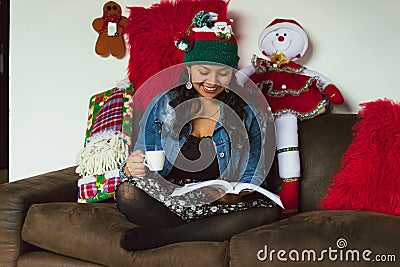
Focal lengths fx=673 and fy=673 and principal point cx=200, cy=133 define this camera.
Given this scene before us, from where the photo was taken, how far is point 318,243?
2.03 m

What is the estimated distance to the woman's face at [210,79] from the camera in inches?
101

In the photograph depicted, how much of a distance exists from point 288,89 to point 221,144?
1.51 ft

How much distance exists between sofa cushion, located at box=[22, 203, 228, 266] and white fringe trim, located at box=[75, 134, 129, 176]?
9.8 inches

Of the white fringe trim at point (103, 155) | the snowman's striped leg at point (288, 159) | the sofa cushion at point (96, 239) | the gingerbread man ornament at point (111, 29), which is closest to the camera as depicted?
the sofa cushion at point (96, 239)

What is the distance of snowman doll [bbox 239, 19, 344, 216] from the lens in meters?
2.75

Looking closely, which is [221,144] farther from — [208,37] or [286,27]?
[286,27]

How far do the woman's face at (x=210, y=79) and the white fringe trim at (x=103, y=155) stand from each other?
0.47m

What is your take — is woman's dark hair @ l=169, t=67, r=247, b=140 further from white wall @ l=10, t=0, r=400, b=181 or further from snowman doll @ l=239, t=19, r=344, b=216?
white wall @ l=10, t=0, r=400, b=181

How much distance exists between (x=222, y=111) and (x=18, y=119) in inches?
50.3

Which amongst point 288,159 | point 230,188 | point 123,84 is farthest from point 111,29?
point 230,188

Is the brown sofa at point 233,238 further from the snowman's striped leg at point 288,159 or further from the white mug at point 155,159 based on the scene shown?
the white mug at point 155,159

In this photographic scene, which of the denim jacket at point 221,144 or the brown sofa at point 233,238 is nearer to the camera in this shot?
the brown sofa at point 233,238

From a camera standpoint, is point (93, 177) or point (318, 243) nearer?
point (318, 243)

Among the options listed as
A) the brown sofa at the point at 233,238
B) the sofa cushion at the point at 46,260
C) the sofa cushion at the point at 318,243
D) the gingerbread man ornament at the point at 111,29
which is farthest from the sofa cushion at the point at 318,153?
the gingerbread man ornament at the point at 111,29
